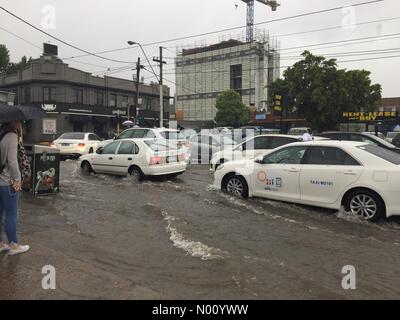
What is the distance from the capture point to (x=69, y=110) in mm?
44312

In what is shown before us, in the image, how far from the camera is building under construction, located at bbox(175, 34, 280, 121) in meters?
106

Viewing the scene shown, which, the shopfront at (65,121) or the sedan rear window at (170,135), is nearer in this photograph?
the sedan rear window at (170,135)

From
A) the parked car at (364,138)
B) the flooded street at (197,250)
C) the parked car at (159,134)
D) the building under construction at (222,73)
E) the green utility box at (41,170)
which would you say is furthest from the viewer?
the building under construction at (222,73)

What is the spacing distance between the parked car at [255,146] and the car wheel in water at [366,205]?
18.9 feet

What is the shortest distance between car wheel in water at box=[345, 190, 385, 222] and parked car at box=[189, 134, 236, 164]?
10454mm

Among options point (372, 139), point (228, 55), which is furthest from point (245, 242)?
point (228, 55)

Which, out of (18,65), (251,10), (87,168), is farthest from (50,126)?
(251,10)

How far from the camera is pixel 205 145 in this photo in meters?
18.2

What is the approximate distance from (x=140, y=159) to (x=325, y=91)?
2948 cm

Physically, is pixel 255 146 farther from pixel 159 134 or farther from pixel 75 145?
pixel 75 145

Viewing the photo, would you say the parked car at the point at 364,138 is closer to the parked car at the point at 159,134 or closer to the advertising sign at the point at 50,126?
the parked car at the point at 159,134

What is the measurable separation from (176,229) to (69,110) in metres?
40.1

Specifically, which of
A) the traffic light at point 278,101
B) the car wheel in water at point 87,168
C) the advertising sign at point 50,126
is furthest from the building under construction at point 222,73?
the car wheel in water at point 87,168

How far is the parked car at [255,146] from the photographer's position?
13.6 metres
